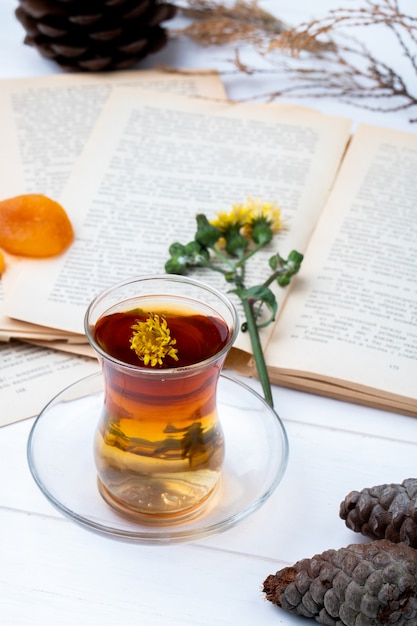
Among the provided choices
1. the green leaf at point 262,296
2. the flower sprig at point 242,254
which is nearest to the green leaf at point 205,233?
the flower sprig at point 242,254

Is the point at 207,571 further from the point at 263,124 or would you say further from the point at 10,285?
the point at 263,124

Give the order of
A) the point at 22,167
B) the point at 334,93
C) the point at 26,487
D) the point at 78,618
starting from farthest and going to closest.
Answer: the point at 334,93 < the point at 22,167 < the point at 26,487 < the point at 78,618

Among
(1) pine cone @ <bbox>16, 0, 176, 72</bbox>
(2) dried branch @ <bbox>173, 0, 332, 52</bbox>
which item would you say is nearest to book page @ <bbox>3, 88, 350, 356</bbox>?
(1) pine cone @ <bbox>16, 0, 176, 72</bbox>

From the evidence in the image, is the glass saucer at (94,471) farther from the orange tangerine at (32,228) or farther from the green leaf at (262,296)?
the orange tangerine at (32,228)

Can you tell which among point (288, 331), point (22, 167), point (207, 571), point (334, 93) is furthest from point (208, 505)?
point (334, 93)

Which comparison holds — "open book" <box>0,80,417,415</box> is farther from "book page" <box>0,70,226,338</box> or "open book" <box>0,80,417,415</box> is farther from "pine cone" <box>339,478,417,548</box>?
"pine cone" <box>339,478,417,548</box>

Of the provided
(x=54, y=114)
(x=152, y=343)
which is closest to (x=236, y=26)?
(x=54, y=114)
